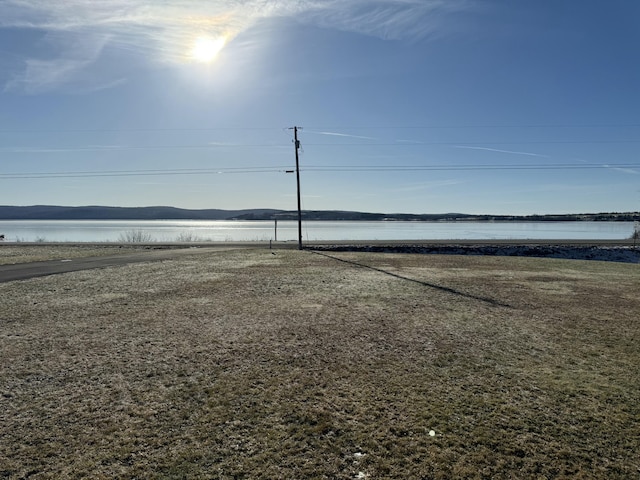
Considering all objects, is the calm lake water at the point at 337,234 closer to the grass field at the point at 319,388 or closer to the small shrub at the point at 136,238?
the small shrub at the point at 136,238

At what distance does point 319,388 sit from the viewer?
531 centimetres

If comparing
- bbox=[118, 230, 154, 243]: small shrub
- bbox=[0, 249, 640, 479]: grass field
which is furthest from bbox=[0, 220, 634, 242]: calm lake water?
bbox=[0, 249, 640, 479]: grass field

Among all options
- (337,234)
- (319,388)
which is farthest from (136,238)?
(319,388)

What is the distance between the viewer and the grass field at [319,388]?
3.72 meters

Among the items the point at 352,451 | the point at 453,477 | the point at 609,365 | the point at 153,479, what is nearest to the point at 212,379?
the point at 153,479

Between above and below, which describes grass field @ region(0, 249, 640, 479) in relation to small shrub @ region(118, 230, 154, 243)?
below

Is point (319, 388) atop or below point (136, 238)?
below

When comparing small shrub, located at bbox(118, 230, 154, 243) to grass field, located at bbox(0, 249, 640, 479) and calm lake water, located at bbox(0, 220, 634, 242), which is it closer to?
calm lake water, located at bbox(0, 220, 634, 242)

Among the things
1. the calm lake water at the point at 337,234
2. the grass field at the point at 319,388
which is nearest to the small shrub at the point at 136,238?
the calm lake water at the point at 337,234

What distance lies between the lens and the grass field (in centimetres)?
372

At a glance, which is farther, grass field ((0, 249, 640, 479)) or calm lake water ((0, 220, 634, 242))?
calm lake water ((0, 220, 634, 242))

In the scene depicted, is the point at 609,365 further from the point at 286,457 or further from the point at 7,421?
the point at 7,421

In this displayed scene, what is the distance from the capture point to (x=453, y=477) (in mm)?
3488

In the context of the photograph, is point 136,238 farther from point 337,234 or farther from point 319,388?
point 319,388
